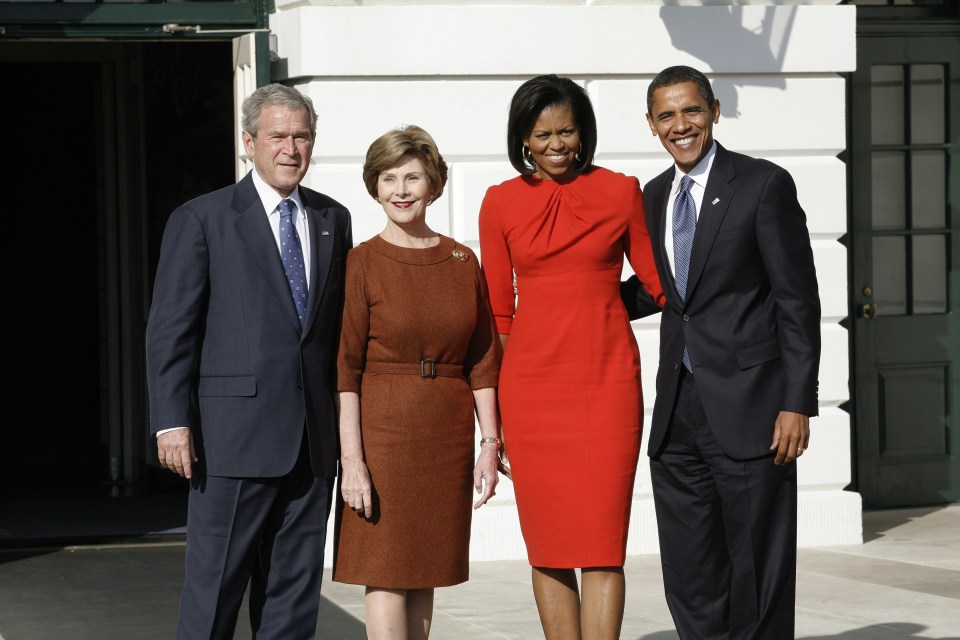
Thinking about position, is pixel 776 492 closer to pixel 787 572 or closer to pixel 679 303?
pixel 787 572

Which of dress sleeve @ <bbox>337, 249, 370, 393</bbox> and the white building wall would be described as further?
the white building wall

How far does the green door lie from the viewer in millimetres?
8969

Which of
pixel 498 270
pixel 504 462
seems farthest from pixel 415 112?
pixel 504 462

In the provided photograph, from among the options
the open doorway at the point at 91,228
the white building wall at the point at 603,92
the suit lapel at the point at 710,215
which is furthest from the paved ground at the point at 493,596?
the suit lapel at the point at 710,215

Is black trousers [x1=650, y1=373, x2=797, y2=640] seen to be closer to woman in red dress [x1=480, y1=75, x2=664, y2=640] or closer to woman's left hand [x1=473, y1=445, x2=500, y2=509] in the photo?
woman in red dress [x1=480, y1=75, x2=664, y2=640]

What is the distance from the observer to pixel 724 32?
7.78m

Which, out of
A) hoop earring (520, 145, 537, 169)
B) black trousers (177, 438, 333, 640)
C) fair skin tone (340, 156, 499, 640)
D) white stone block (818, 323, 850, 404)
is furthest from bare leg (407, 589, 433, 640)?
white stone block (818, 323, 850, 404)

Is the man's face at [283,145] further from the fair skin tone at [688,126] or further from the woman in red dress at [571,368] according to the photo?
the fair skin tone at [688,126]

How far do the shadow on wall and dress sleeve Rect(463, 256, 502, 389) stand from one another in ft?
11.9

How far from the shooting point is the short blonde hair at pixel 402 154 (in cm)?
433

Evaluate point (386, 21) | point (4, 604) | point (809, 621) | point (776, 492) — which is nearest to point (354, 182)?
point (386, 21)

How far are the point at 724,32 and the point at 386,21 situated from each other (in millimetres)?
1747

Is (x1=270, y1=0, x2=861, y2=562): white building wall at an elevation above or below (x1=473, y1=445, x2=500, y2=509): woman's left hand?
above

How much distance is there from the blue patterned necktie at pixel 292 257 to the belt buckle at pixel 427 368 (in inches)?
14.4
